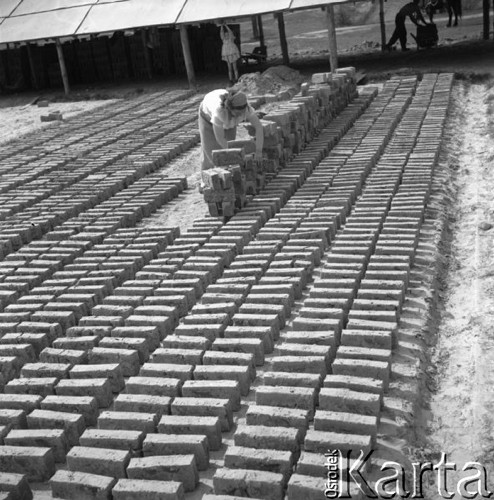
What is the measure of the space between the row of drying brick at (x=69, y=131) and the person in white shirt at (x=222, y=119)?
3765 mm

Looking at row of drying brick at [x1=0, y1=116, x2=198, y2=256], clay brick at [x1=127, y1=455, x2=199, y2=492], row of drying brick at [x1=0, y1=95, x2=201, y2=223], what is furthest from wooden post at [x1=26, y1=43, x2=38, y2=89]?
clay brick at [x1=127, y1=455, x2=199, y2=492]

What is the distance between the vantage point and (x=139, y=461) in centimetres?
395

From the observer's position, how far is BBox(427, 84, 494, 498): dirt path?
4.10m

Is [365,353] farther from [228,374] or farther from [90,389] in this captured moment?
[90,389]

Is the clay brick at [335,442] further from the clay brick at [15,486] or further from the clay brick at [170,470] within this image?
the clay brick at [15,486]

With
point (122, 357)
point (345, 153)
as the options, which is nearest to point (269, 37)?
point (345, 153)

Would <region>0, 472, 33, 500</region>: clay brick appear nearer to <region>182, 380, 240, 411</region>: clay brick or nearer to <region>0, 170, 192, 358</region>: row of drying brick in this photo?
<region>182, 380, 240, 411</region>: clay brick

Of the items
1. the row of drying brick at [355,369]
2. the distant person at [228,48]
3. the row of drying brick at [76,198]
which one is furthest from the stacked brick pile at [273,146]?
the distant person at [228,48]

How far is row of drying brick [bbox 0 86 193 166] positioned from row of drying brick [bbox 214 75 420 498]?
23.4 feet

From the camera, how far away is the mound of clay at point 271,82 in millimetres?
17172

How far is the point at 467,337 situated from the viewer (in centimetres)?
518

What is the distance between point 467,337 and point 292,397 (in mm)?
1590

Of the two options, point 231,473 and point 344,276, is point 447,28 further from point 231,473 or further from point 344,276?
point 231,473

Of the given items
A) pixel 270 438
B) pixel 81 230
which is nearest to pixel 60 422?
pixel 270 438
